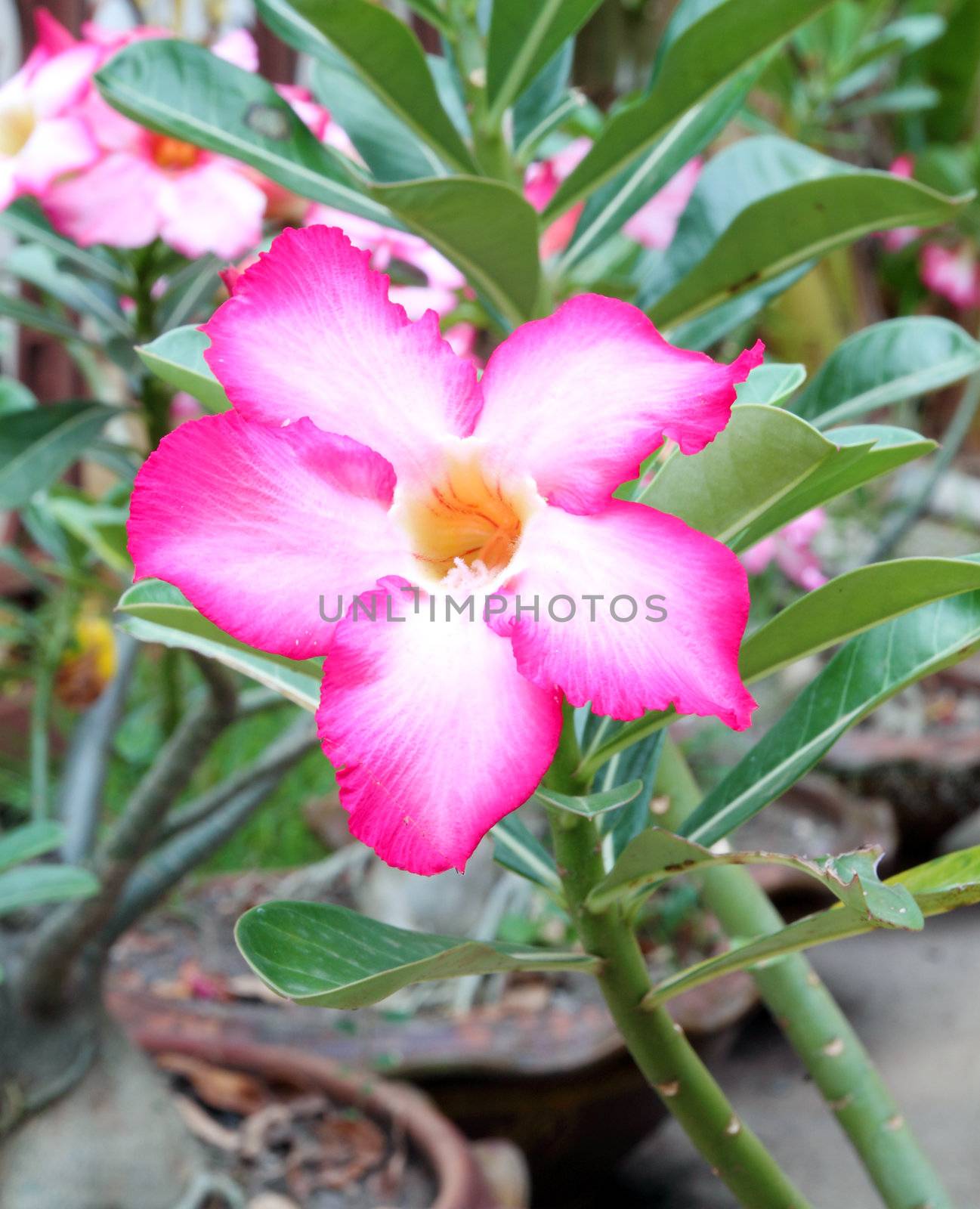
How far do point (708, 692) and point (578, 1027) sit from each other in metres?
0.99

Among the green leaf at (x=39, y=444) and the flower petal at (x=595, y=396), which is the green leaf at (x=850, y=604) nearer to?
the flower petal at (x=595, y=396)

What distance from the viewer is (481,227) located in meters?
0.45

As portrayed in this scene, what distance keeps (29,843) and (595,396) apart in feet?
1.97

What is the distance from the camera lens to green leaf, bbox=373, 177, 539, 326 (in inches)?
16.5

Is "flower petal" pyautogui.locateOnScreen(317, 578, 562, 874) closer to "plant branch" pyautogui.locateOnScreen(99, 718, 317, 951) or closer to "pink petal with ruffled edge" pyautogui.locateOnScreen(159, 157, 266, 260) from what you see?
"pink petal with ruffled edge" pyautogui.locateOnScreen(159, 157, 266, 260)

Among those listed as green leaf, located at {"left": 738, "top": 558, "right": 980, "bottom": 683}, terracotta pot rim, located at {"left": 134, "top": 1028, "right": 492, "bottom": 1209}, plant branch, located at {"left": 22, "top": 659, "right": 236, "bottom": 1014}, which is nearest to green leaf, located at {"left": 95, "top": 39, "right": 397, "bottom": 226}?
green leaf, located at {"left": 738, "top": 558, "right": 980, "bottom": 683}

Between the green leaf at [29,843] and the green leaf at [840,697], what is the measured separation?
0.47 meters

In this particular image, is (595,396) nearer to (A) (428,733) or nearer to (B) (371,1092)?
(A) (428,733)

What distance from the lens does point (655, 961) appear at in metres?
1.44

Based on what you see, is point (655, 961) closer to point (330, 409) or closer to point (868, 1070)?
point (868, 1070)

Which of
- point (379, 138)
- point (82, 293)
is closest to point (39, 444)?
point (82, 293)

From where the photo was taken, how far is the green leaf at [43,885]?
28.4 inches

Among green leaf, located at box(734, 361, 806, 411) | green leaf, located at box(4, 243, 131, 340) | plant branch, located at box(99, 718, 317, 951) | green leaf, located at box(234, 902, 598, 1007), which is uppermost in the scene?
green leaf, located at box(734, 361, 806, 411)

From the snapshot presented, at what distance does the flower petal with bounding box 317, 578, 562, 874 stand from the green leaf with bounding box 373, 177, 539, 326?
0.66 feet
